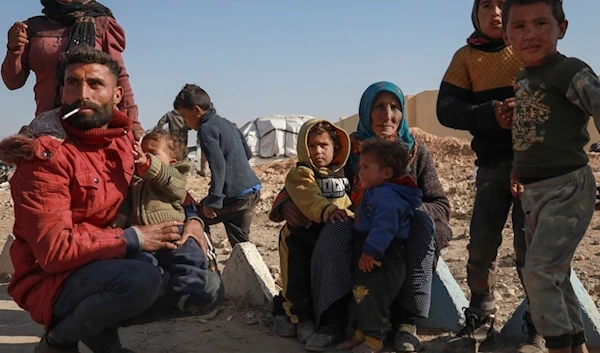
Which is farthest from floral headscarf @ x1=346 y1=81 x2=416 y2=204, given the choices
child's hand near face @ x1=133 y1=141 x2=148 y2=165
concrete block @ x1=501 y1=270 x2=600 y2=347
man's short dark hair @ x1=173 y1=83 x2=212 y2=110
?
man's short dark hair @ x1=173 y1=83 x2=212 y2=110

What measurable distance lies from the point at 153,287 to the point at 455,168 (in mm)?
12565

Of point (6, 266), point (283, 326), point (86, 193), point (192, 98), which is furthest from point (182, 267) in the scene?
point (6, 266)

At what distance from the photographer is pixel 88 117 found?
9.82 feet

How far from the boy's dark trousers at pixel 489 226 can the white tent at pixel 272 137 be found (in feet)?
73.3

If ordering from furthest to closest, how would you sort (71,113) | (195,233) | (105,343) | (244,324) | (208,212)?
(208,212) → (244,324) → (195,233) → (105,343) → (71,113)

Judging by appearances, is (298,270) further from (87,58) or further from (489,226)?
(87,58)

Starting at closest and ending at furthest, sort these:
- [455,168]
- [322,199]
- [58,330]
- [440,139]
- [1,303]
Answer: [58,330]
[322,199]
[1,303]
[455,168]
[440,139]

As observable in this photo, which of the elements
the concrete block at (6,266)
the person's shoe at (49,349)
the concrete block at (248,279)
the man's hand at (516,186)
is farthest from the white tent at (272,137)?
the man's hand at (516,186)

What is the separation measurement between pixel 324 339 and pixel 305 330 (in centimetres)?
16

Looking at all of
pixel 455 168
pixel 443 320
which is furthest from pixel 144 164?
pixel 455 168

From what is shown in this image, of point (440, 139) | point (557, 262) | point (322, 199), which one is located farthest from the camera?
point (440, 139)

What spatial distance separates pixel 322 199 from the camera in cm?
347

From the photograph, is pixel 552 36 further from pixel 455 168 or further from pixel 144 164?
pixel 455 168

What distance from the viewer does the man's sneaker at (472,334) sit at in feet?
10.7
